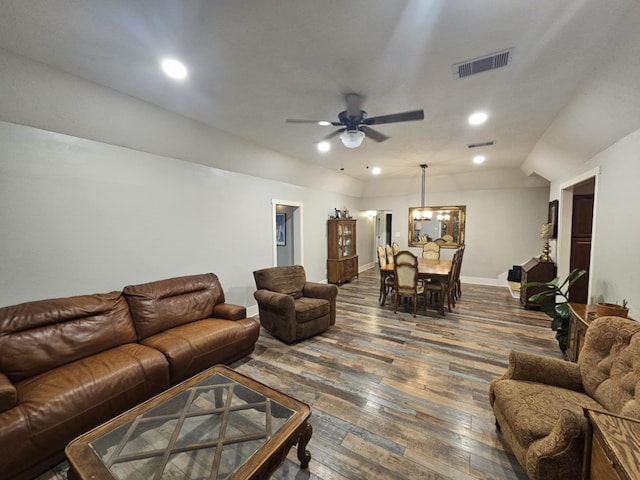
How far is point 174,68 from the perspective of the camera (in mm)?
2006

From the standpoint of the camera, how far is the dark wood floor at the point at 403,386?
1.67 metres

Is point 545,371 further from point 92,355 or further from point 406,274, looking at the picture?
point 92,355

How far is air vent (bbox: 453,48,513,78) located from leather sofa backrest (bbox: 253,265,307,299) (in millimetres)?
3107

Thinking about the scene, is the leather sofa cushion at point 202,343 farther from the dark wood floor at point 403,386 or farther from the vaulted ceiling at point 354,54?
the vaulted ceiling at point 354,54

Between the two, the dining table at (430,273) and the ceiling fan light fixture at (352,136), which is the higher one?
the ceiling fan light fixture at (352,136)

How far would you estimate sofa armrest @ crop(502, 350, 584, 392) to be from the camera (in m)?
1.68

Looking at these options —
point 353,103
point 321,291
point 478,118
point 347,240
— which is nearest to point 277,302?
point 321,291

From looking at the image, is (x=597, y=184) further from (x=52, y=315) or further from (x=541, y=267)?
(x=52, y=315)

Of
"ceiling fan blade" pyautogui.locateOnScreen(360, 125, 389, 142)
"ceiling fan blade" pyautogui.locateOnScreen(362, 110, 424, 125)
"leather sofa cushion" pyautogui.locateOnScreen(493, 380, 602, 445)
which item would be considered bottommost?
"leather sofa cushion" pyautogui.locateOnScreen(493, 380, 602, 445)

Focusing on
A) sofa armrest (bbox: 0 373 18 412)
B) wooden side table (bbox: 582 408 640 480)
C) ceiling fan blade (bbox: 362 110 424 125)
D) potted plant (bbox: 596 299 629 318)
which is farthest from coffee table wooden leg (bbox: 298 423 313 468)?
potted plant (bbox: 596 299 629 318)

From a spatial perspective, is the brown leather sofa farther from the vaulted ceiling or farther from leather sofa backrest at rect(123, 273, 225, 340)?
the vaulted ceiling

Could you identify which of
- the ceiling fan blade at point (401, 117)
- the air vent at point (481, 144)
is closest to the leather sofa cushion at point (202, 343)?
the ceiling fan blade at point (401, 117)

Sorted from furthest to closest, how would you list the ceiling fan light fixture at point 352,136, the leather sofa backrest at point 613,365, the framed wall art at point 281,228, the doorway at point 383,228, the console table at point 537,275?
the doorway at point 383,228 → the framed wall art at point 281,228 → the console table at point 537,275 → the ceiling fan light fixture at point 352,136 → the leather sofa backrest at point 613,365

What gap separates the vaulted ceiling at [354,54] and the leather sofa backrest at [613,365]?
1740 millimetres
